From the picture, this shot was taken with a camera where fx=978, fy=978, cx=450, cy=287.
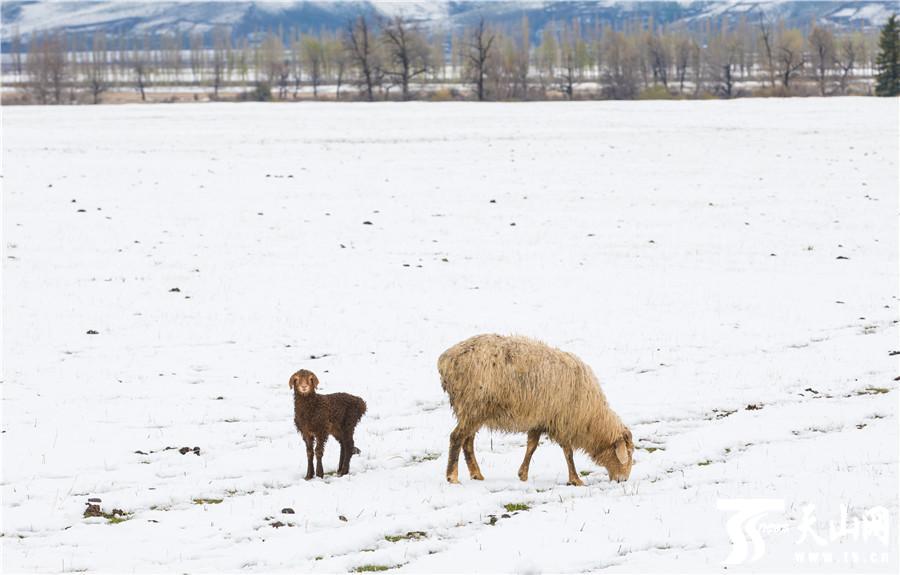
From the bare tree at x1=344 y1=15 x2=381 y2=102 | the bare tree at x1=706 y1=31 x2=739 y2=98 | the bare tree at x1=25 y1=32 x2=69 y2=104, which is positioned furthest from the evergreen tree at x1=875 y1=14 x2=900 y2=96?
the bare tree at x1=25 y1=32 x2=69 y2=104

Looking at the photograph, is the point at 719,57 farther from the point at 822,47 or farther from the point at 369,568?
the point at 369,568

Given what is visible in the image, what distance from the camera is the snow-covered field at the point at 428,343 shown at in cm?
1018

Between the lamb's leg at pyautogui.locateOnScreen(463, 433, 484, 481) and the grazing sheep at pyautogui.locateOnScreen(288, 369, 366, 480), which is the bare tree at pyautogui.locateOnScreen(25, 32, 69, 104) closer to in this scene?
the grazing sheep at pyautogui.locateOnScreen(288, 369, 366, 480)

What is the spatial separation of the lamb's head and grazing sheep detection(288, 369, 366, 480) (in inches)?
121

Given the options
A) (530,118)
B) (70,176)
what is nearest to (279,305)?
(70,176)

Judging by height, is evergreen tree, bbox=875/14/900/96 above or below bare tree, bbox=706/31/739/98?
below

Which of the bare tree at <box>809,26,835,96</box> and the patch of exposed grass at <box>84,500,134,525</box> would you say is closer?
the patch of exposed grass at <box>84,500,134,525</box>

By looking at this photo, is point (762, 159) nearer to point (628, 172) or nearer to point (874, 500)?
point (628, 172)

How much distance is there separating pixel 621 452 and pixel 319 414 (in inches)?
147

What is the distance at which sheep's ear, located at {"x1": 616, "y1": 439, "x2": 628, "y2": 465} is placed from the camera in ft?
39.3

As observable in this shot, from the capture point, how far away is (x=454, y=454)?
38.8 feet

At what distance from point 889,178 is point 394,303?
88.9 ft

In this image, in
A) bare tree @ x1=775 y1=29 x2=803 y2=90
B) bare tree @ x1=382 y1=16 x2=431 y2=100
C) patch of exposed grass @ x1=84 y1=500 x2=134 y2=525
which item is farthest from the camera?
bare tree @ x1=775 y1=29 x2=803 y2=90

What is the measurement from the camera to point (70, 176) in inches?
1561
